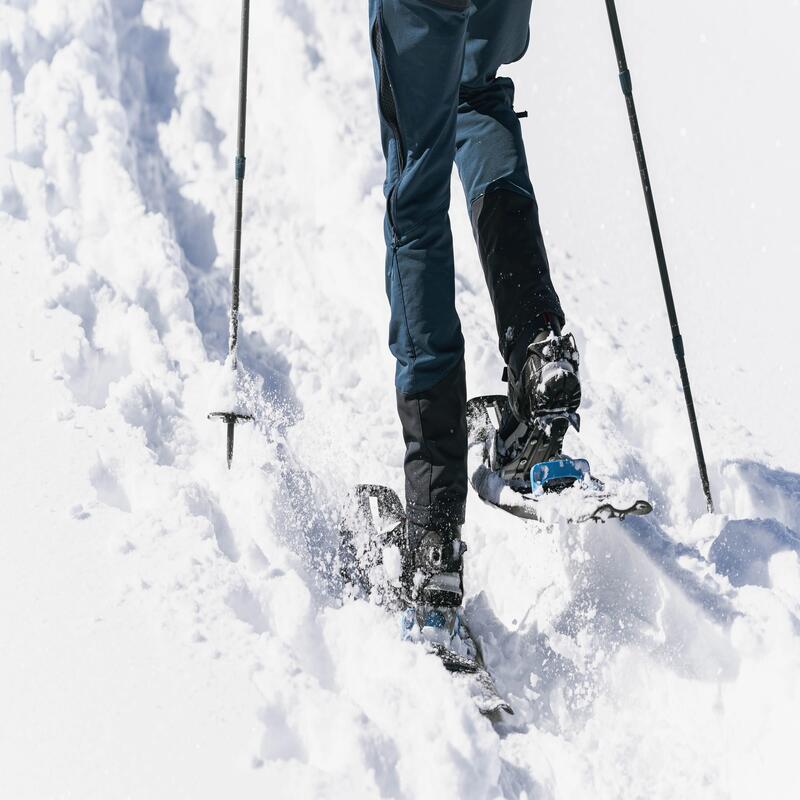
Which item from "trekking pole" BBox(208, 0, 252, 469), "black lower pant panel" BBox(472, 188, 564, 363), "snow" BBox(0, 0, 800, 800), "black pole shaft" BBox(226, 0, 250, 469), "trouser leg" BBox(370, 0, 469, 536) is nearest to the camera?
"snow" BBox(0, 0, 800, 800)

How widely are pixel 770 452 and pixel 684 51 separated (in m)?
4.56

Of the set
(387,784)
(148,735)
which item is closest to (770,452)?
(387,784)

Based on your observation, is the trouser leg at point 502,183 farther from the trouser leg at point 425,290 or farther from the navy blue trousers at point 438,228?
the trouser leg at point 425,290

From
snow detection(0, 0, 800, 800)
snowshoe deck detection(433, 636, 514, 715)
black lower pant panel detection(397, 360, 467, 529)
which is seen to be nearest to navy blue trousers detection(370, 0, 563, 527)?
black lower pant panel detection(397, 360, 467, 529)

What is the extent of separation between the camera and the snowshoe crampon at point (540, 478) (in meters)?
2.32

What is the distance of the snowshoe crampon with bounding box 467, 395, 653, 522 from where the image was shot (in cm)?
232

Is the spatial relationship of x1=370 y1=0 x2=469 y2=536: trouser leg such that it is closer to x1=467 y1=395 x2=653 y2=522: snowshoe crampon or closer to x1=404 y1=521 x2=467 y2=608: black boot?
x1=404 y1=521 x2=467 y2=608: black boot

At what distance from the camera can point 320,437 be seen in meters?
3.42

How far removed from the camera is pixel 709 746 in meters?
2.19

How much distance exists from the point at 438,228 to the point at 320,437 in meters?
1.28

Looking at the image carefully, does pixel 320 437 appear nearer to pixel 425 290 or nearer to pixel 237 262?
pixel 237 262

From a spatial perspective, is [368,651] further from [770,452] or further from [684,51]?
[684,51]

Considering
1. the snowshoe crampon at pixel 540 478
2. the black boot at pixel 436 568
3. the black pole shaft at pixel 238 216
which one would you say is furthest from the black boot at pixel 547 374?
the black pole shaft at pixel 238 216

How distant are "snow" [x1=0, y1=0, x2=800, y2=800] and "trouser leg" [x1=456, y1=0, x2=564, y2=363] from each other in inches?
30.8
